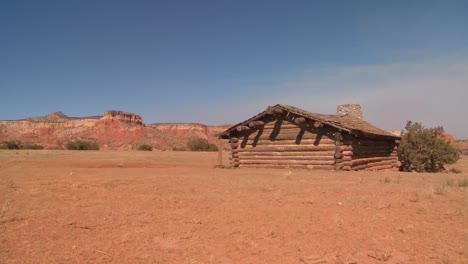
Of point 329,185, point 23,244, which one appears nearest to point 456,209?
point 329,185

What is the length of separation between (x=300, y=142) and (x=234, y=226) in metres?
11.4

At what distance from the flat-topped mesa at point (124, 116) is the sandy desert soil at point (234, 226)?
308 feet

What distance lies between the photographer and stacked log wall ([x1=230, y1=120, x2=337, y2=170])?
16984 millimetres

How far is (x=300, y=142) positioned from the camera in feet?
57.8

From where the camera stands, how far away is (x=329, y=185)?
10.7 meters

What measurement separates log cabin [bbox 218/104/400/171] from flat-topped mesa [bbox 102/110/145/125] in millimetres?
85232

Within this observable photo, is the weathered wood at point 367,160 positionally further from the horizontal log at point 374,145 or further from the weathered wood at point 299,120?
the weathered wood at point 299,120

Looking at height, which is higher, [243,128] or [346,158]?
[243,128]

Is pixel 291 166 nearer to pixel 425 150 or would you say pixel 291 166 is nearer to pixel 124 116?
pixel 425 150

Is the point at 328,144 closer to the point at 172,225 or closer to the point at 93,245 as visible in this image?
the point at 172,225

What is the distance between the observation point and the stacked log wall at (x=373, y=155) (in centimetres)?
1725

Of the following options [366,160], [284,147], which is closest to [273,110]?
A: [284,147]

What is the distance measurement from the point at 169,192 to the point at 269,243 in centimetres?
416

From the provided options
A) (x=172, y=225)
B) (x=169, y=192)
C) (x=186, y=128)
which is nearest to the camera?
(x=172, y=225)
